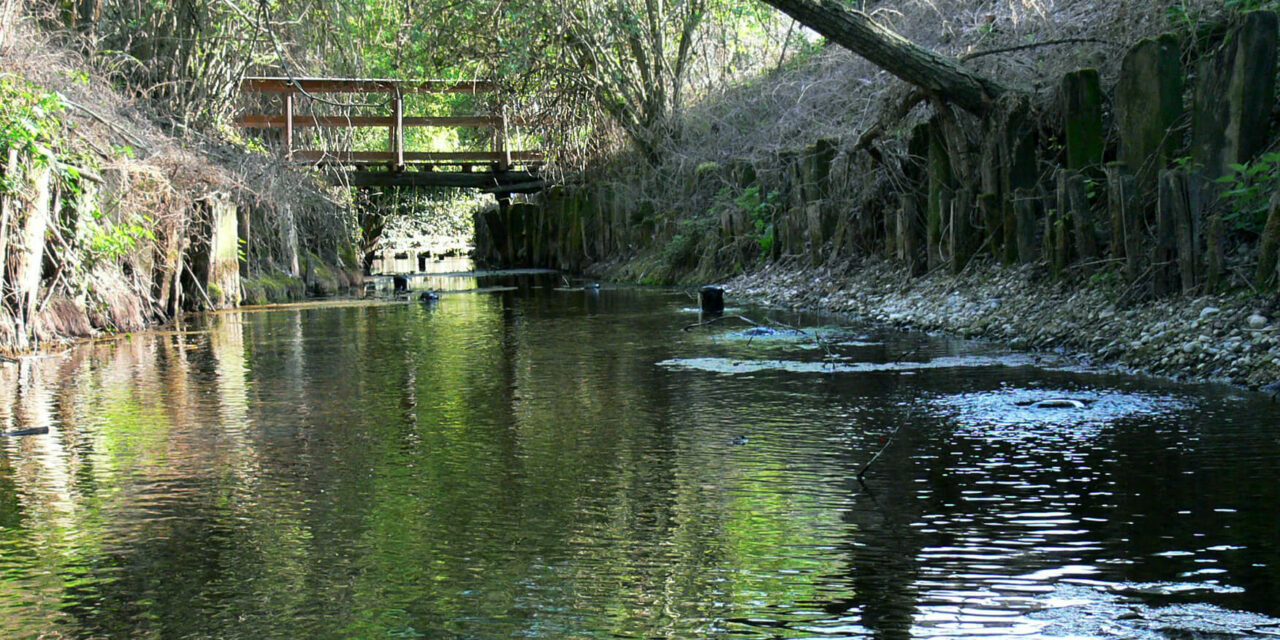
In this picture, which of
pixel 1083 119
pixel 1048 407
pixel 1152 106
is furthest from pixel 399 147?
pixel 1048 407

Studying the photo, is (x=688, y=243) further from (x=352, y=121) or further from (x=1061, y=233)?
(x=1061, y=233)

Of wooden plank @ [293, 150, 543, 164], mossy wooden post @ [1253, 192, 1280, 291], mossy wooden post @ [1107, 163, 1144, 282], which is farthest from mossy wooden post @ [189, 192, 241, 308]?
mossy wooden post @ [1253, 192, 1280, 291]

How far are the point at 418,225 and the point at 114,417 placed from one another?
57891 millimetres

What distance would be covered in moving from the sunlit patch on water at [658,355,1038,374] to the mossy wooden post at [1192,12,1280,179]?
2.22 m

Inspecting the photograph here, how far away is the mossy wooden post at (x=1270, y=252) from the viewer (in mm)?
9031

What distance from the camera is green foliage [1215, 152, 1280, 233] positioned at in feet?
31.4

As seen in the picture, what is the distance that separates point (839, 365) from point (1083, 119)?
384 cm

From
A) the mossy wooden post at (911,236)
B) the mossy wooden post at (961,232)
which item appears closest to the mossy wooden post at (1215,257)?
the mossy wooden post at (961,232)

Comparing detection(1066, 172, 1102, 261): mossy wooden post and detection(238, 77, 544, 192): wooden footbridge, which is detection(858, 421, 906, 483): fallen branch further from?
detection(238, 77, 544, 192): wooden footbridge

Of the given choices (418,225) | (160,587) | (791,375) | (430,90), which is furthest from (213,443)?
(418,225)

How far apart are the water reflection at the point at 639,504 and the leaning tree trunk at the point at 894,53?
399 cm

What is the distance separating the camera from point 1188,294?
32.3 feet

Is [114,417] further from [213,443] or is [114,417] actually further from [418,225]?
[418,225]

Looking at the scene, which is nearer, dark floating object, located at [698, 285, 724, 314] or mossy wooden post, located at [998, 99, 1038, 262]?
mossy wooden post, located at [998, 99, 1038, 262]
